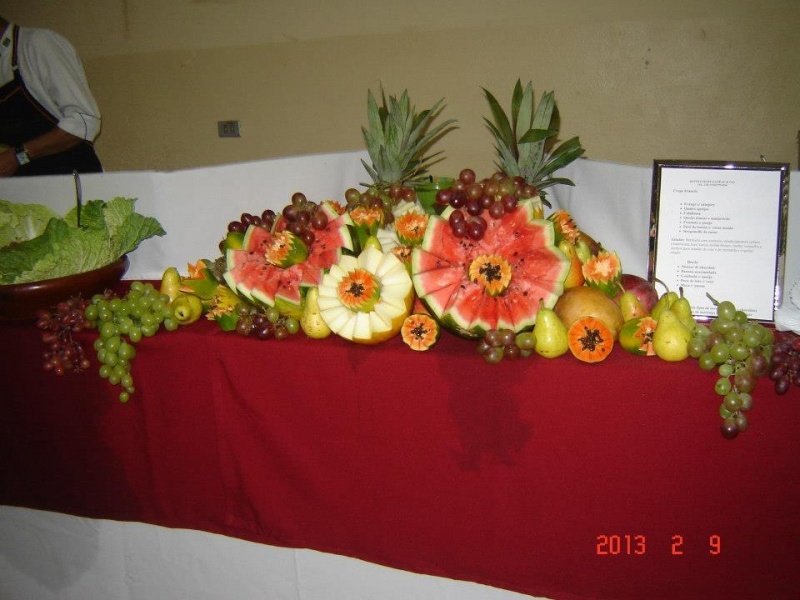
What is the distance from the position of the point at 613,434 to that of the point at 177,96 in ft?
13.9

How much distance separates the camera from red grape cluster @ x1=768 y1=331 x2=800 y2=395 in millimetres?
929

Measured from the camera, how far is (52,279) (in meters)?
1.35

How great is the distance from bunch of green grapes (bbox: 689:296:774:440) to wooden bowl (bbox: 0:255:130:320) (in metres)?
1.44

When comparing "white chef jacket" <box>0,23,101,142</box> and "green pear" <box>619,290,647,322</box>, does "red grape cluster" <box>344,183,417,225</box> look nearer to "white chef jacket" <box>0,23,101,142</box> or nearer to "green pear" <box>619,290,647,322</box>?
"green pear" <box>619,290,647,322</box>

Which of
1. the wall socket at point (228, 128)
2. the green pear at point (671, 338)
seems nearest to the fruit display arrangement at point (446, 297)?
the green pear at point (671, 338)

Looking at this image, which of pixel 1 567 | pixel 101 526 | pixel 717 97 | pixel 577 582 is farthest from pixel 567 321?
pixel 717 97

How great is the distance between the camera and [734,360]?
3.10ft

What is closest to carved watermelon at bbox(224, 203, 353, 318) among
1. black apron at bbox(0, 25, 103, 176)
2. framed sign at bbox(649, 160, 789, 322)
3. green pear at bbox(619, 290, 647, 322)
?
green pear at bbox(619, 290, 647, 322)

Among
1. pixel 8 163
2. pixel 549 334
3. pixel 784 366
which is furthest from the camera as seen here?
pixel 8 163

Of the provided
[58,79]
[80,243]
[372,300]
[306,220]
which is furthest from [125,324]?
[58,79]

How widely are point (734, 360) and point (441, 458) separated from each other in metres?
0.60

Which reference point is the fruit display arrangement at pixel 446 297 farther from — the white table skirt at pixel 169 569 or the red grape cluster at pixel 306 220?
the white table skirt at pixel 169 569

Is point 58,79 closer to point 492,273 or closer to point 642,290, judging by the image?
point 492,273

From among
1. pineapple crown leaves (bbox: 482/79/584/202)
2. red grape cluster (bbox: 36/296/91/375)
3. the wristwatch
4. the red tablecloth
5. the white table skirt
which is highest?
the wristwatch
